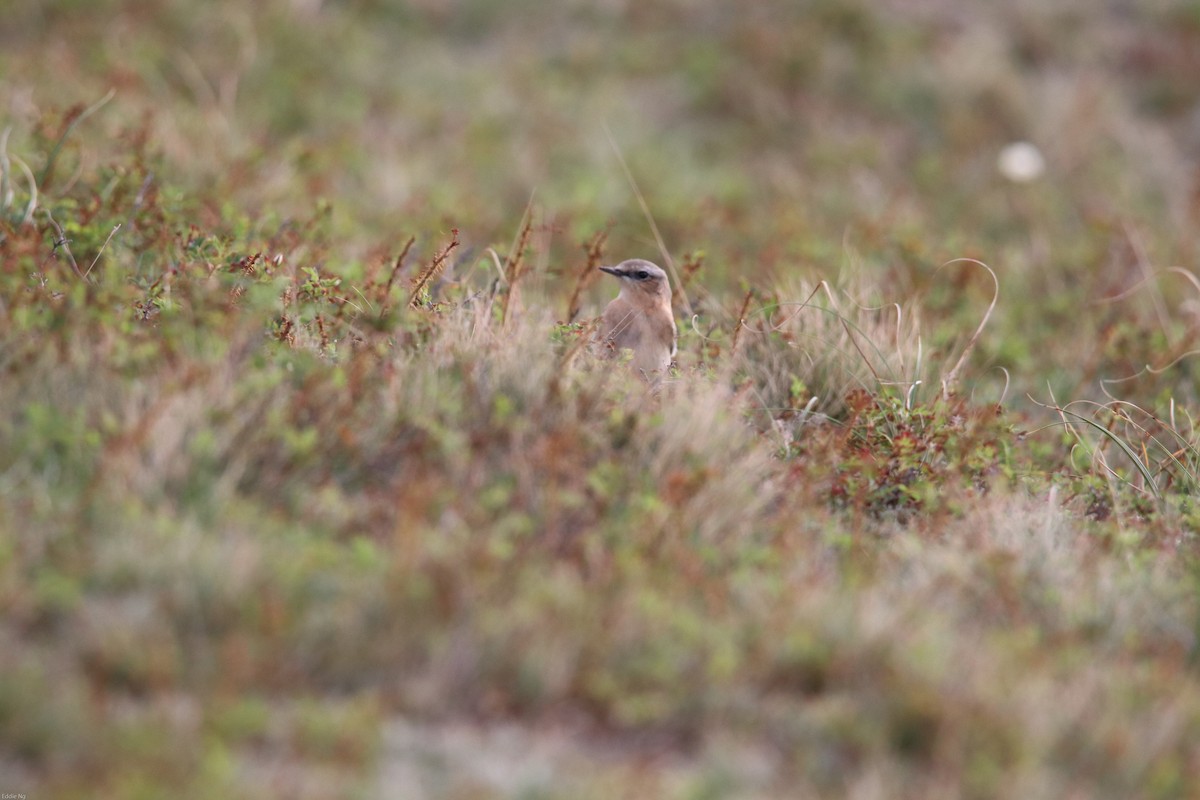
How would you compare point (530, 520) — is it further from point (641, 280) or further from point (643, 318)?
point (641, 280)

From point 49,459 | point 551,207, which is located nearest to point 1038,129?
point 551,207

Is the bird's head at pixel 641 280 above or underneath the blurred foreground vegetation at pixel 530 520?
above

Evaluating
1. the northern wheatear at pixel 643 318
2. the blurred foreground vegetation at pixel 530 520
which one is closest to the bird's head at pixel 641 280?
the northern wheatear at pixel 643 318

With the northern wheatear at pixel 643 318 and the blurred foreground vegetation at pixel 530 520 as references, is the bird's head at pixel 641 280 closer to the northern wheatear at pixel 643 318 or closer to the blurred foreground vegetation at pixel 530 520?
the northern wheatear at pixel 643 318

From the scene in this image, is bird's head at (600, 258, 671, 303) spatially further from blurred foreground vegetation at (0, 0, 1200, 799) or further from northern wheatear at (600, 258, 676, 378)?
blurred foreground vegetation at (0, 0, 1200, 799)

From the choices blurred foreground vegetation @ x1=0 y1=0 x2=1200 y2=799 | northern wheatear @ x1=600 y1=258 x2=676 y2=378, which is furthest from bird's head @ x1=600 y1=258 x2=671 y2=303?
blurred foreground vegetation @ x1=0 y1=0 x2=1200 y2=799

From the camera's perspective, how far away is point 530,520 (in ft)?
12.4

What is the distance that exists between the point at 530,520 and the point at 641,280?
1910 millimetres

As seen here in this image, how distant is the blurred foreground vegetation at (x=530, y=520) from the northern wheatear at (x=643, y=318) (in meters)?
0.18

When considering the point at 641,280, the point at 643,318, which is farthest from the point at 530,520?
the point at 641,280

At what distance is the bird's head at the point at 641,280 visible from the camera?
541 cm

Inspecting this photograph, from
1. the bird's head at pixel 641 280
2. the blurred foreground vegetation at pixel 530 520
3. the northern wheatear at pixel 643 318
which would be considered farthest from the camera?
the bird's head at pixel 641 280

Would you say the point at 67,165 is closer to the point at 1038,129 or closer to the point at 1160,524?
the point at 1160,524

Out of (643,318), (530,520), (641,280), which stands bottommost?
(530,520)
